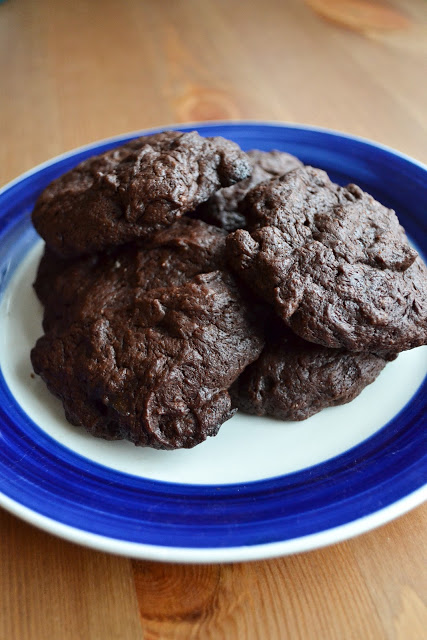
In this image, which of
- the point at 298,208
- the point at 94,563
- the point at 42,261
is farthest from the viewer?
the point at 42,261

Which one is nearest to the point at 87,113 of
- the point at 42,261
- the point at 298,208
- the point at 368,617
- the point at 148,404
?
the point at 42,261

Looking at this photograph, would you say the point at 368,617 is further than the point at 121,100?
No

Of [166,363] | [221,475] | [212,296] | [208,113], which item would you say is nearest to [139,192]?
[212,296]


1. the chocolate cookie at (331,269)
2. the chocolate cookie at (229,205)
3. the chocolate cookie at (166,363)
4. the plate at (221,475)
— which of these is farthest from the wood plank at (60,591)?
the chocolate cookie at (229,205)

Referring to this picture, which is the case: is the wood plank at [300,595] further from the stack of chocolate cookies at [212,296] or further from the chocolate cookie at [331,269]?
the chocolate cookie at [331,269]

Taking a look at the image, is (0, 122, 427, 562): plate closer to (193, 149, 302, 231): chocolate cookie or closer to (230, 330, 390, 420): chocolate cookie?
(230, 330, 390, 420): chocolate cookie

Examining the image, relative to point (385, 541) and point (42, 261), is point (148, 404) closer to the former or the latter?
point (385, 541)

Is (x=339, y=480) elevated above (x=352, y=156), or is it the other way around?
(x=352, y=156)

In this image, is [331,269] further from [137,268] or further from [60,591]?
[60,591]
